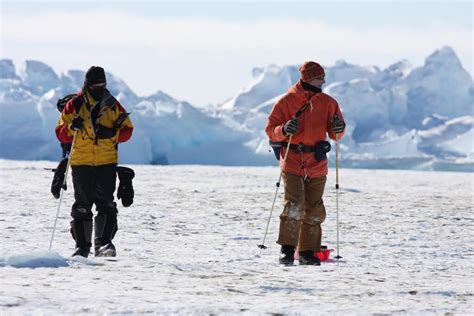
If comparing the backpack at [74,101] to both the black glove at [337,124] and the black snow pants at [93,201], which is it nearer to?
the black snow pants at [93,201]

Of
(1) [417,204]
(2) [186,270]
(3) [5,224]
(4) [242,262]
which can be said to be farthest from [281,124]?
(1) [417,204]

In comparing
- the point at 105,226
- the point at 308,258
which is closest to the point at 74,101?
the point at 105,226

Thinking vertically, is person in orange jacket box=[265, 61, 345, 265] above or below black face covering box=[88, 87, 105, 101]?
below

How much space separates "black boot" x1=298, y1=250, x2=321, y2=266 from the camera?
260 inches

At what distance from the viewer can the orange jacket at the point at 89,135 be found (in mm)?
6465

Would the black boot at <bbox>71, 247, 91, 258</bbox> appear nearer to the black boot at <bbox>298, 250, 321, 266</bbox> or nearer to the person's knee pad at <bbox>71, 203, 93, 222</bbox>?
the person's knee pad at <bbox>71, 203, 93, 222</bbox>

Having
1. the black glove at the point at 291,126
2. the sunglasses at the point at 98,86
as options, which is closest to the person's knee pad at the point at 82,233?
the sunglasses at the point at 98,86

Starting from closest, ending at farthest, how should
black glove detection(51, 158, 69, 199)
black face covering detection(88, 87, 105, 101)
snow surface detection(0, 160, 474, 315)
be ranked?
1. snow surface detection(0, 160, 474, 315)
2. black face covering detection(88, 87, 105, 101)
3. black glove detection(51, 158, 69, 199)

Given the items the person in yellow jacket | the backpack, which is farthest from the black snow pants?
the backpack

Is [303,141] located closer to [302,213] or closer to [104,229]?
[302,213]

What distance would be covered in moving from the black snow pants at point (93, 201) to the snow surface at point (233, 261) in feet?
0.80

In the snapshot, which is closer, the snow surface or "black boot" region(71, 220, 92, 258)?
the snow surface

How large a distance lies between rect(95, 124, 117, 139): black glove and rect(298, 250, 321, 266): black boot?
181cm

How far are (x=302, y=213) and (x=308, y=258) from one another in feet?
1.31
